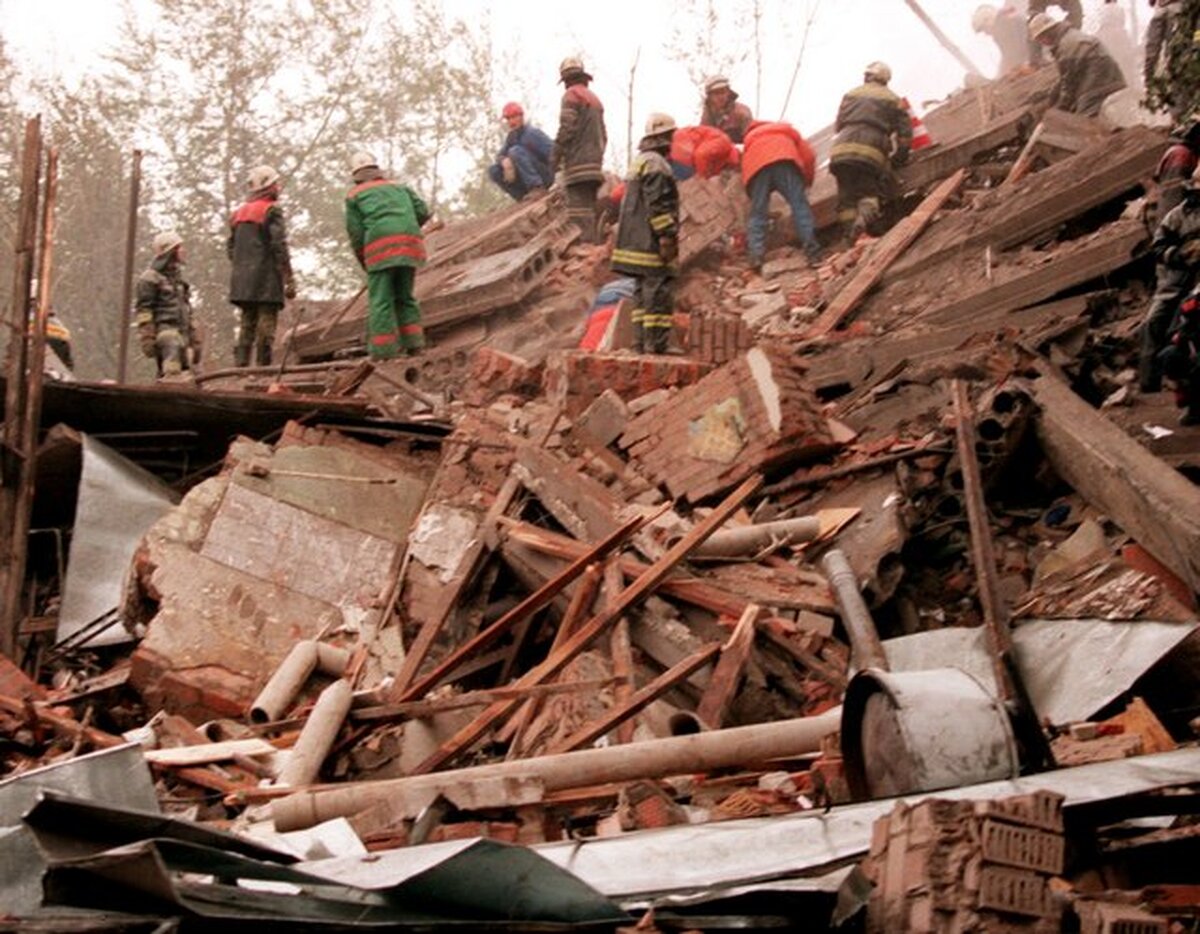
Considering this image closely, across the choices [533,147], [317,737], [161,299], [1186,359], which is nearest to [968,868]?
[317,737]

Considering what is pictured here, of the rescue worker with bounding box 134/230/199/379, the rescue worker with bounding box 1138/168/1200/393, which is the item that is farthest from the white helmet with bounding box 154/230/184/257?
the rescue worker with bounding box 1138/168/1200/393

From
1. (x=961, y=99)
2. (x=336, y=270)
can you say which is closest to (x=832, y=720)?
(x=961, y=99)

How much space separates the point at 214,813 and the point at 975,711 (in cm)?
361

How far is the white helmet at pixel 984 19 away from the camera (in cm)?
2292

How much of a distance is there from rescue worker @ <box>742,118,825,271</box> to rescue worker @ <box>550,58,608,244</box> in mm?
2126

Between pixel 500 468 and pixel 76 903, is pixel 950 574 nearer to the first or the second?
pixel 500 468

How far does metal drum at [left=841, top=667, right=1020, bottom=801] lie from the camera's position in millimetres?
5387

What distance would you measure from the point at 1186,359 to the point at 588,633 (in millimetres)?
3615

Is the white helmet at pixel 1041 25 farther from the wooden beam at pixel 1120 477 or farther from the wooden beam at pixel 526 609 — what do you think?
the wooden beam at pixel 526 609

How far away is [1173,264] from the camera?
9148 millimetres

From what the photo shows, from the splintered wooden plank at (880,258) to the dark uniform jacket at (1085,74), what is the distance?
195cm

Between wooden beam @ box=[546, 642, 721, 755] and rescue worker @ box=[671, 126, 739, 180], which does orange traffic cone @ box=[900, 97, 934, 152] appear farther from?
wooden beam @ box=[546, 642, 721, 755]

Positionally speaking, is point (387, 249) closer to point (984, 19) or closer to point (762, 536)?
point (762, 536)

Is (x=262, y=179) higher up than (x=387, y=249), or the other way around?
(x=262, y=179)
